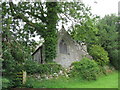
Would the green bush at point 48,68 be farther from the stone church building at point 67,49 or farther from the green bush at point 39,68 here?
the stone church building at point 67,49

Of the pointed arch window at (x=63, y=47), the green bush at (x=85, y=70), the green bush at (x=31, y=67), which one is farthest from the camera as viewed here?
the pointed arch window at (x=63, y=47)

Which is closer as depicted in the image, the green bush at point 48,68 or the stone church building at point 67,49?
the green bush at point 48,68

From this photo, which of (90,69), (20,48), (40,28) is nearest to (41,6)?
(40,28)

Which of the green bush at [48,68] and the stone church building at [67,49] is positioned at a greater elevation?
the stone church building at [67,49]

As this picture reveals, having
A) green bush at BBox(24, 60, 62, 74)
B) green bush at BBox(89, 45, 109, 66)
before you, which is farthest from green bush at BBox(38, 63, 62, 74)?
green bush at BBox(89, 45, 109, 66)

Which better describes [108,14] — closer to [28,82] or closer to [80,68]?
[80,68]

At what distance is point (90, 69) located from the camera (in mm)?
15094

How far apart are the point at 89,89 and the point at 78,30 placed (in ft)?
22.8

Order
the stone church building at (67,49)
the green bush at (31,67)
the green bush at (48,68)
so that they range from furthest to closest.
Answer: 1. the stone church building at (67,49)
2. the green bush at (48,68)
3. the green bush at (31,67)

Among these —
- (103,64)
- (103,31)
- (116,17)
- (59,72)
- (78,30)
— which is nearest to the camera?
(59,72)

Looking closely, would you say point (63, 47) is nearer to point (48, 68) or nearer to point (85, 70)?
point (85, 70)

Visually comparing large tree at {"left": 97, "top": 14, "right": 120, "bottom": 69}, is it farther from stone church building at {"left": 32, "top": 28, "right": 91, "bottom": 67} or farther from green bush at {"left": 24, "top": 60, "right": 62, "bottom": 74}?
green bush at {"left": 24, "top": 60, "right": 62, "bottom": 74}

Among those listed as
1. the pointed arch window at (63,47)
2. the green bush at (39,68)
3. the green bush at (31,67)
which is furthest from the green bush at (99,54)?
the green bush at (31,67)

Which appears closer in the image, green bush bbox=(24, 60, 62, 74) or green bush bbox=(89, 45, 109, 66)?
green bush bbox=(24, 60, 62, 74)
